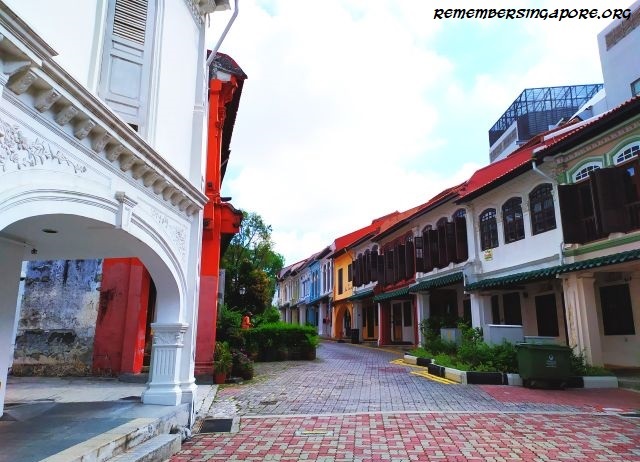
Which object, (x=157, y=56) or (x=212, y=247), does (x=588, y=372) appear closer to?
(x=212, y=247)

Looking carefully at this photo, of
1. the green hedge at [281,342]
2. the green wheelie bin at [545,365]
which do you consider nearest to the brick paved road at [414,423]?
the green wheelie bin at [545,365]

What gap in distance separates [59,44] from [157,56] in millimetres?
1859

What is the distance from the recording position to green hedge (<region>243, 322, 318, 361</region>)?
611 inches

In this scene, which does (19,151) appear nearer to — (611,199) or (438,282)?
(611,199)

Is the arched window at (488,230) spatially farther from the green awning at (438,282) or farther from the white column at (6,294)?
the white column at (6,294)

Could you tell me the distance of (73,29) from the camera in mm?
4418

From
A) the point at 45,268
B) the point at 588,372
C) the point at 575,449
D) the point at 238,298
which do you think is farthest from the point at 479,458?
the point at 238,298

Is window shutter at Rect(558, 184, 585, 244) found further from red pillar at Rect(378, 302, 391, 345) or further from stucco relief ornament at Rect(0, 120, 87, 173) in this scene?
red pillar at Rect(378, 302, 391, 345)

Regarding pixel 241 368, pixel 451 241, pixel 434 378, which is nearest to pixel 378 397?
pixel 434 378

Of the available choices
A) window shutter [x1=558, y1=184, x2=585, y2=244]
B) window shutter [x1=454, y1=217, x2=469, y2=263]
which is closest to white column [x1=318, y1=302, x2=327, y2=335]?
window shutter [x1=454, y1=217, x2=469, y2=263]

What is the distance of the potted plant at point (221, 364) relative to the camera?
10.3 m

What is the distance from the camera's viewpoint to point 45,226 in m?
4.93

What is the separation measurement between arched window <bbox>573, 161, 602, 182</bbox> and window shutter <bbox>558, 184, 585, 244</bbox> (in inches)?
11.7

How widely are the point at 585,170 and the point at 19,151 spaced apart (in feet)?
41.3
